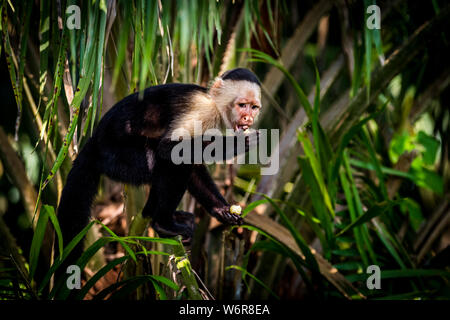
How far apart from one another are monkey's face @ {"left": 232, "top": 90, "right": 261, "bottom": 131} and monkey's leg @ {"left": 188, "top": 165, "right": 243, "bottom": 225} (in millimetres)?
326

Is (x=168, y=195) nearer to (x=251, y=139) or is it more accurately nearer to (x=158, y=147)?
(x=158, y=147)

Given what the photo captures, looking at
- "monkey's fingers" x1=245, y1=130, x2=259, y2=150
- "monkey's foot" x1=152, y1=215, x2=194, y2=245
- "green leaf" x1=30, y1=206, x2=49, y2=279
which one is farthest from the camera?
"monkey's foot" x1=152, y1=215, x2=194, y2=245

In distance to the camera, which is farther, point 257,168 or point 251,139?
point 257,168

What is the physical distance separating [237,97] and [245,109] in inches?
3.0

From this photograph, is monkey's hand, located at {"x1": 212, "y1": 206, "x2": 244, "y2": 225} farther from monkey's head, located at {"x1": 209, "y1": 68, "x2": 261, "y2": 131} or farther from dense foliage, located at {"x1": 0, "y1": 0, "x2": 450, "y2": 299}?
monkey's head, located at {"x1": 209, "y1": 68, "x2": 261, "y2": 131}

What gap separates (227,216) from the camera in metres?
2.16

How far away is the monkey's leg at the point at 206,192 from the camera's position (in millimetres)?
2275

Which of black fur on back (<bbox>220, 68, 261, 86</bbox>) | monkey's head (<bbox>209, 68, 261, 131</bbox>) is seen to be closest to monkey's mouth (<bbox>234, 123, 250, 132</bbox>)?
monkey's head (<bbox>209, 68, 261, 131</bbox>)

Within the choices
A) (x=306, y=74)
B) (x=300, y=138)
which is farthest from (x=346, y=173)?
(x=306, y=74)

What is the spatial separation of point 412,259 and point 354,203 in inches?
25.2

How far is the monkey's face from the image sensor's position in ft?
→ 6.85

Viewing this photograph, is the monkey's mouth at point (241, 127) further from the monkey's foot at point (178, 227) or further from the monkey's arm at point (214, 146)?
the monkey's foot at point (178, 227)

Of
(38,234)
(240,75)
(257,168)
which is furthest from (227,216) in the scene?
(257,168)

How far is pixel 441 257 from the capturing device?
9.96 feet
